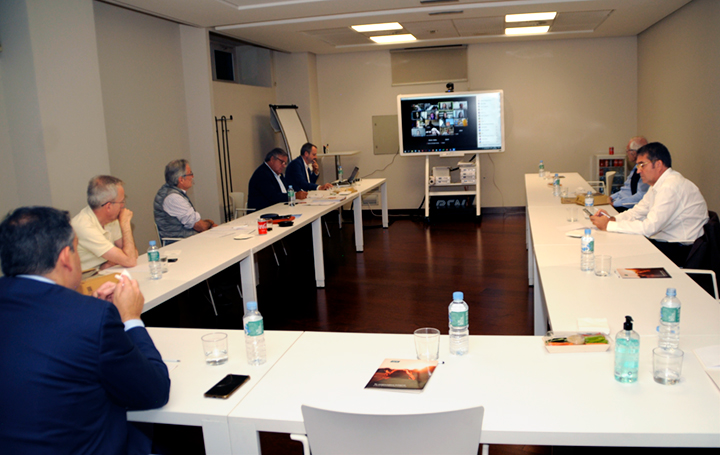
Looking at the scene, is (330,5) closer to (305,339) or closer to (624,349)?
(305,339)

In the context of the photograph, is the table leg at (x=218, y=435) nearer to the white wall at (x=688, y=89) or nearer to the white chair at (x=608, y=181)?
the white wall at (x=688, y=89)

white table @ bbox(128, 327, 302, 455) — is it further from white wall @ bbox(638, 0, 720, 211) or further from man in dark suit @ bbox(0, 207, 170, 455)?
white wall @ bbox(638, 0, 720, 211)

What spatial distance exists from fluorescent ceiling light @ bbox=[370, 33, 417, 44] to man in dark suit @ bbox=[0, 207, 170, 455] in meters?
6.74

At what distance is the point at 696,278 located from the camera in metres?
3.29

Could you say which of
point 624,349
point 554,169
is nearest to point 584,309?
point 624,349

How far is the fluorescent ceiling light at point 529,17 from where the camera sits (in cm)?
648

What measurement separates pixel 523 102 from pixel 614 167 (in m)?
1.71

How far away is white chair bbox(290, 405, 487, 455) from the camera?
1208 mm

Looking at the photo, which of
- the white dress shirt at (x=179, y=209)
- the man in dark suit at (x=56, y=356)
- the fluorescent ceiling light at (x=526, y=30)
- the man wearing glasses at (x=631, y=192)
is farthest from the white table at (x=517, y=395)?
the fluorescent ceiling light at (x=526, y=30)

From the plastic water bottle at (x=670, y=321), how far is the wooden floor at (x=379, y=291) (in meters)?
0.56

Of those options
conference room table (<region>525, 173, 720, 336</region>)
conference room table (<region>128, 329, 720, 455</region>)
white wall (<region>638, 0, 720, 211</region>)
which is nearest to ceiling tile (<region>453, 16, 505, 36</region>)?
white wall (<region>638, 0, 720, 211</region>)

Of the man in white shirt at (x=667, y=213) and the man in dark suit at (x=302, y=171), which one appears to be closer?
→ the man in white shirt at (x=667, y=213)

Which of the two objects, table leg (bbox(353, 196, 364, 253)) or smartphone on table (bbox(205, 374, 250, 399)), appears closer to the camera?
smartphone on table (bbox(205, 374, 250, 399))

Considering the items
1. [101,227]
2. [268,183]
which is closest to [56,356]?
[101,227]
